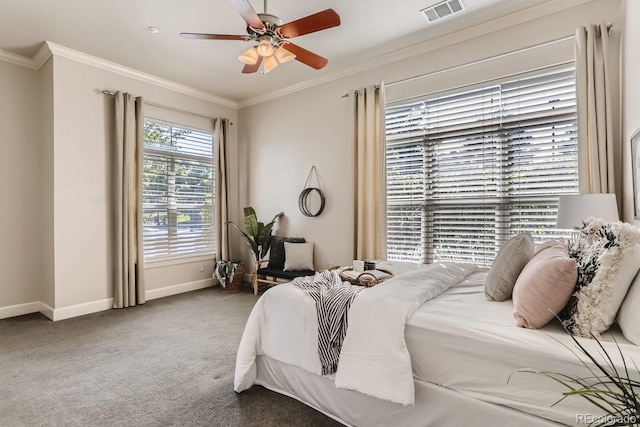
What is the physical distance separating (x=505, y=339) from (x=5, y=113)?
534 centimetres

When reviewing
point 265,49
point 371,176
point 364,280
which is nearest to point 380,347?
point 364,280

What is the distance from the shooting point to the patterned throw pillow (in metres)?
1.43

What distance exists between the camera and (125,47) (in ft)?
12.9

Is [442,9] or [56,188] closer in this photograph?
[442,9]

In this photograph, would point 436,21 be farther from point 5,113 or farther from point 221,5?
point 5,113

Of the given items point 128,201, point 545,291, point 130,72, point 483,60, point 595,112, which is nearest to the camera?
point 545,291

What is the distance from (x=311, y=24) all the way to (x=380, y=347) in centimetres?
218

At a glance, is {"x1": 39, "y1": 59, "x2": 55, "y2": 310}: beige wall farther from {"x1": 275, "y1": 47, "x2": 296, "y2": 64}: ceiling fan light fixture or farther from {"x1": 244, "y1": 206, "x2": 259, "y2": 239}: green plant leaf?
{"x1": 275, "y1": 47, "x2": 296, "y2": 64}: ceiling fan light fixture

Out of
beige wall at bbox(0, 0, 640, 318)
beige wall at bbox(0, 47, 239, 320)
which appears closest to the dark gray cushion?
beige wall at bbox(0, 0, 640, 318)

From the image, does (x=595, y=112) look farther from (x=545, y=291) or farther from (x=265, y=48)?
(x=265, y=48)

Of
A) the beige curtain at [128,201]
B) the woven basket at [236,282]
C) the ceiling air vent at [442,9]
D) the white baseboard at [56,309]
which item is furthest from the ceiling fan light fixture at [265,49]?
the white baseboard at [56,309]

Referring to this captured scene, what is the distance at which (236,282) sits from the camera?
519 cm

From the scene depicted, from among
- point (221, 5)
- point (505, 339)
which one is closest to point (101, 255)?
point (221, 5)

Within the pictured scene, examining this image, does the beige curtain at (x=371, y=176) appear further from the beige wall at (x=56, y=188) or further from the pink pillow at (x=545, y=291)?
the beige wall at (x=56, y=188)
